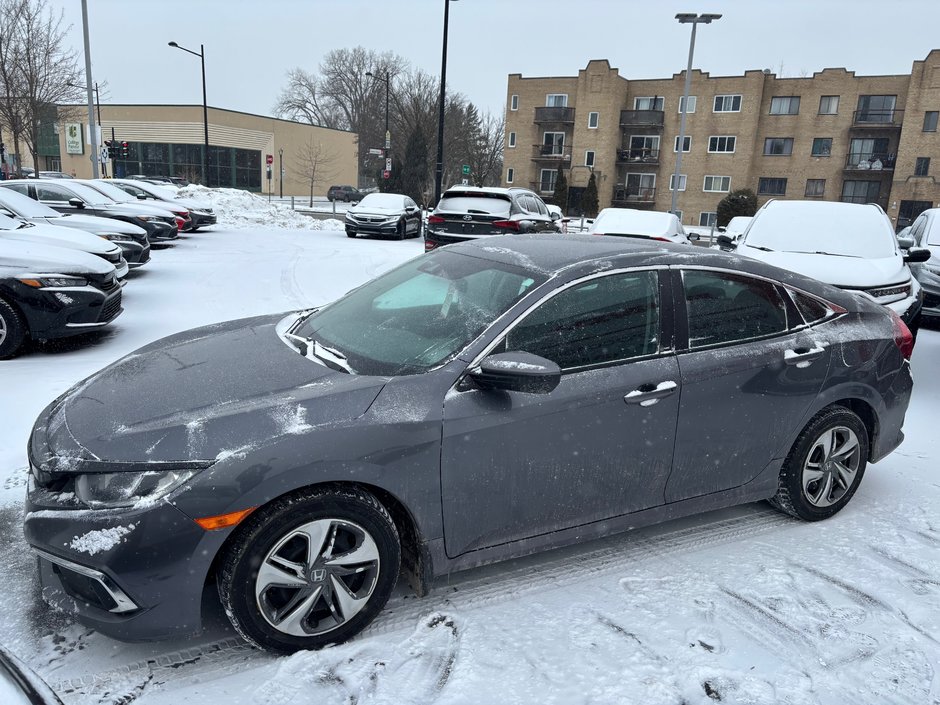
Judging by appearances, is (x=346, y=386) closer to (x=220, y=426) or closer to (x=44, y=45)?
(x=220, y=426)

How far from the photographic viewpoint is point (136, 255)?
38.5 ft

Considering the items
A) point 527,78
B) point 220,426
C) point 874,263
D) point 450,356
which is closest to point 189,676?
point 220,426

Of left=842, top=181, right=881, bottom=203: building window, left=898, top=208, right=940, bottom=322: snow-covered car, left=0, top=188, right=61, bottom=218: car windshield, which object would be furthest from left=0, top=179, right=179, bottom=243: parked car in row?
left=842, top=181, right=881, bottom=203: building window

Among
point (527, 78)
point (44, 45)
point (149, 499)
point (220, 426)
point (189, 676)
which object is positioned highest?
point (527, 78)

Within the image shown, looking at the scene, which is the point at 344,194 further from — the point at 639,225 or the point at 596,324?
the point at 596,324

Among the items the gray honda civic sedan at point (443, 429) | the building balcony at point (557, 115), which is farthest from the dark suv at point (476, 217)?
the building balcony at point (557, 115)

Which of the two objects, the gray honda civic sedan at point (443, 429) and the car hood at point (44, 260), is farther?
the car hood at point (44, 260)

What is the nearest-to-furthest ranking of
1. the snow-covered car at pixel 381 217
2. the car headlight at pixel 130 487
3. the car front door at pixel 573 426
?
the car headlight at pixel 130 487 < the car front door at pixel 573 426 < the snow-covered car at pixel 381 217

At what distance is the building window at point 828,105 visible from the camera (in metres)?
48.4

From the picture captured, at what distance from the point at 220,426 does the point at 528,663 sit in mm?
1511

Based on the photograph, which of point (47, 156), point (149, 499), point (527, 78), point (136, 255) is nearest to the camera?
point (149, 499)

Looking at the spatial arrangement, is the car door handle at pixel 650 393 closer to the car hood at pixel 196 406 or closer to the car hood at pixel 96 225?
the car hood at pixel 196 406

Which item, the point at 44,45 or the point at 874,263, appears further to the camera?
the point at 44,45

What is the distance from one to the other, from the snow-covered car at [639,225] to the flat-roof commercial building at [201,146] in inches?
1929
